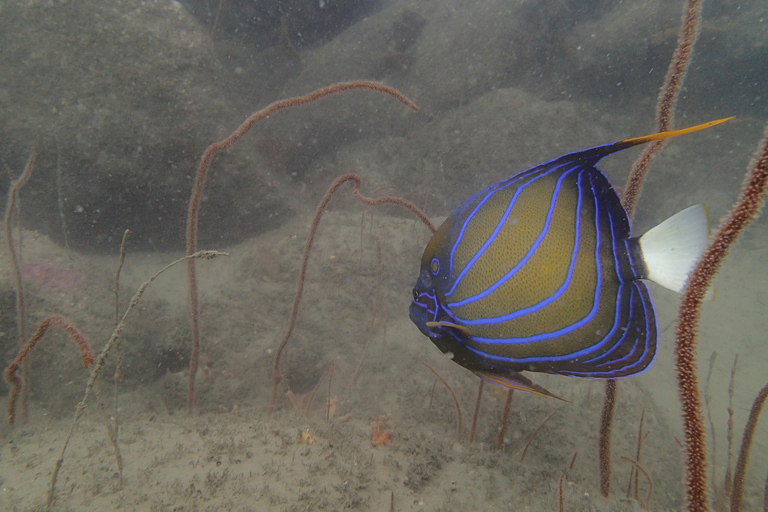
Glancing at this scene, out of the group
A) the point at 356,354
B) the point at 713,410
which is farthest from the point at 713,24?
the point at 356,354

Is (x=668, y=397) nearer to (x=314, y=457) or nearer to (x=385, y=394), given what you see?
(x=385, y=394)

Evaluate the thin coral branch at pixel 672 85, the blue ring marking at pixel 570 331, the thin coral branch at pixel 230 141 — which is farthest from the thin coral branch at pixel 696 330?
the thin coral branch at pixel 230 141

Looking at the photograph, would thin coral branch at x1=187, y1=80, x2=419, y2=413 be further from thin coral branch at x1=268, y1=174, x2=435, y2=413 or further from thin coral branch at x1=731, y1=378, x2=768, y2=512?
thin coral branch at x1=731, y1=378, x2=768, y2=512

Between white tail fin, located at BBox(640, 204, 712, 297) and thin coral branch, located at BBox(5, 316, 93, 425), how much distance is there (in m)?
2.57

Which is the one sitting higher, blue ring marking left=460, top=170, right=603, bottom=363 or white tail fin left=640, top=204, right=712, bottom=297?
white tail fin left=640, top=204, right=712, bottom=297

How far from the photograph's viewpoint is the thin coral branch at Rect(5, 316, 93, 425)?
6.49ft

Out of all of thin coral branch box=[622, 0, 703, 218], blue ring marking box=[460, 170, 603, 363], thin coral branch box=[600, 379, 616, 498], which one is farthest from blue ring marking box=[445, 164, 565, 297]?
thin coral branch box=[600, 379, 616, 498]

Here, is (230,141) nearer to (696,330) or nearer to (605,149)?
(605,149)

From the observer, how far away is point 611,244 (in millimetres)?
1164

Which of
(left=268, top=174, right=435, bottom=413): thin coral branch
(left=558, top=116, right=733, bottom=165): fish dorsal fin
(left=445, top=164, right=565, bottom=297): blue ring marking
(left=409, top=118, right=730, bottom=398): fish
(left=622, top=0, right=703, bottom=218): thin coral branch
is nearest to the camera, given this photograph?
(left=558, top=116, right=733, bottom=165): fish dorsal fin

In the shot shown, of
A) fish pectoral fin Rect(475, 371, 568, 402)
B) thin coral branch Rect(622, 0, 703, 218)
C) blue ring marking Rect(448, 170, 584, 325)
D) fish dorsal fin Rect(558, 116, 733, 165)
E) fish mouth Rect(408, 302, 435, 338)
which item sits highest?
thin coral branch Rect(622, 0, 703, 218)

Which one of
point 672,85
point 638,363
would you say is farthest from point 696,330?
point 672,85

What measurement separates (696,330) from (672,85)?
1.28 meters

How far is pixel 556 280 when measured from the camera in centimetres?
118
